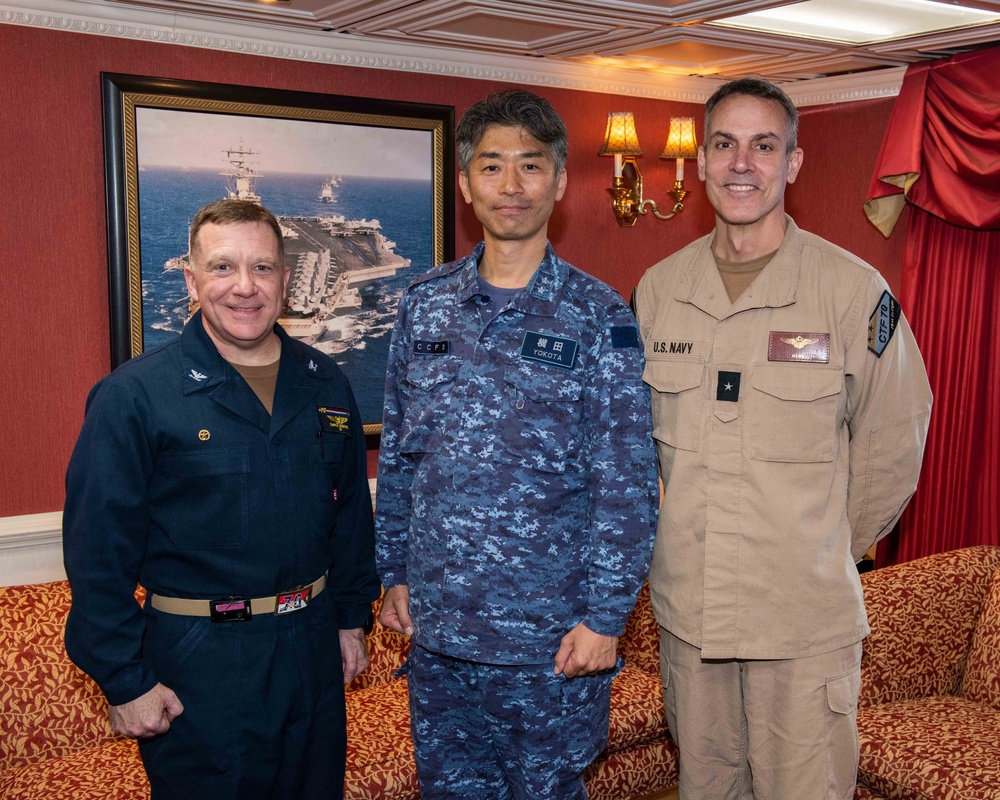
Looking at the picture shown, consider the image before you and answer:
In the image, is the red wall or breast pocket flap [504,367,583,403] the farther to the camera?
the red wall

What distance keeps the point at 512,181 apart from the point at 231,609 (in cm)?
97

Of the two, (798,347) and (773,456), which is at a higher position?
(798,347)

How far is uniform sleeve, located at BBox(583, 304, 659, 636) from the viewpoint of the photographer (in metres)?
1.87

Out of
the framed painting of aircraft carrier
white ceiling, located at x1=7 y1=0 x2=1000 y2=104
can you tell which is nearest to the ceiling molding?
white ceiling, located at x1=7 y1=0 x2=1000 y2=104

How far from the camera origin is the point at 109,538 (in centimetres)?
180

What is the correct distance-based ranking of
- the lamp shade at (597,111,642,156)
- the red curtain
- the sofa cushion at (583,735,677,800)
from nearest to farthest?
1. the sofa cushion at (583,735,677,800)
2. the red curtain
3. the lamp shade at (597,111,642,156)

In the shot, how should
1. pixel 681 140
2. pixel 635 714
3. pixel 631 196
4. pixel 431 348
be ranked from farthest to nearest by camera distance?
pixel 631 196
pixel 681 140
pixel 635 714
pixel 431 348

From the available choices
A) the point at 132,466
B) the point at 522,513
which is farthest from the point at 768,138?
the point at 132,466

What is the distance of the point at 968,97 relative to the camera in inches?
151

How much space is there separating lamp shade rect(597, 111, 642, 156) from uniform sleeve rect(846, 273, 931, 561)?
2334mm

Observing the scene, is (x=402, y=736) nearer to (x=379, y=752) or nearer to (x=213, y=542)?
(x=379, y=752)

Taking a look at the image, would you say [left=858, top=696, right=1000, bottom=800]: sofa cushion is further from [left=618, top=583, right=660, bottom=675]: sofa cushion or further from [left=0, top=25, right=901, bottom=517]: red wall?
[left=0, top=25, right=901, bottom=517]: red wall

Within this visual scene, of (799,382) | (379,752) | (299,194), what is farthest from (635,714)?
(299,194)

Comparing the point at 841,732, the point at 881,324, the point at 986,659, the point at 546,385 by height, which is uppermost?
the point at 881,324
